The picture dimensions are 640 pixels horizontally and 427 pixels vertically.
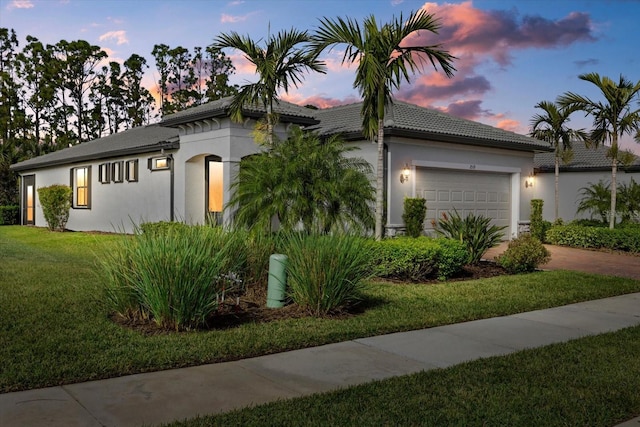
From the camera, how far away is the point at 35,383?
4.53 m

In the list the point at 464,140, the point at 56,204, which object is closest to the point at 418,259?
the point at 464,140

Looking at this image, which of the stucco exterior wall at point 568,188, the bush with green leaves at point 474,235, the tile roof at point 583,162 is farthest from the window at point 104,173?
the tile roof at point 583,162

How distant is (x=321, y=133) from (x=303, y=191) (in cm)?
587

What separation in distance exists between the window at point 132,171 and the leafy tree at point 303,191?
10.1 metres

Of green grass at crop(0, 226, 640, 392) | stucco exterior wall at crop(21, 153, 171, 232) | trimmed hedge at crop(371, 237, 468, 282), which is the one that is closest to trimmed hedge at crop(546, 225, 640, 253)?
green grass at crop(0, 226, 640, 392)

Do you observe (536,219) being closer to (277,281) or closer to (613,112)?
(613,112)

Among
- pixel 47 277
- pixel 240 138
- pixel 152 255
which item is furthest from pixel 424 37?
pixel 47 277

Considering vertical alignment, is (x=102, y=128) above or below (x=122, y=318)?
above

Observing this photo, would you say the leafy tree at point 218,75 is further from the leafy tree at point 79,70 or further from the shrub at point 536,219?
the shrub at point 536,219

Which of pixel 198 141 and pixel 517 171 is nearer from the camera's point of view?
pixel 198 141

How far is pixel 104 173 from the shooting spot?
73.6ft

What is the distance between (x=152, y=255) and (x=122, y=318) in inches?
42.9

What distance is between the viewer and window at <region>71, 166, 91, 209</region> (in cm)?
2331

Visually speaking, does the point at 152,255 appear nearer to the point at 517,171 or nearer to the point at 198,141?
the point at 198,141
